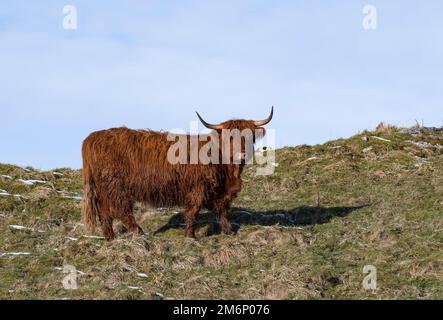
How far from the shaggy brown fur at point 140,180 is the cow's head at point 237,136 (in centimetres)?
3

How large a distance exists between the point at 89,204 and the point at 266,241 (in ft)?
10.9

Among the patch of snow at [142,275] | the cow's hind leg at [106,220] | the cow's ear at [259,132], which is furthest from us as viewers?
the cow's ear at [259,132]

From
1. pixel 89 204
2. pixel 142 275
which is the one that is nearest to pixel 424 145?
pixel 89 204

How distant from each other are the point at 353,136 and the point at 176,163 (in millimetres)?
9124

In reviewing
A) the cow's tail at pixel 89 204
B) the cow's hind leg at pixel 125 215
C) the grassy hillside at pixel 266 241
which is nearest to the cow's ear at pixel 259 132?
the grassy hillside at pixel 266 241

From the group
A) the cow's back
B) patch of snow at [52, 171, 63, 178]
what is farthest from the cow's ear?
patch of snow at [52, 171, 63, 178]

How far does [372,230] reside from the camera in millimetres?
12836

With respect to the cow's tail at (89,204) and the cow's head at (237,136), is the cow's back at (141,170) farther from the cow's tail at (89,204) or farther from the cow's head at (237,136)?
the cow's head at (237,136)

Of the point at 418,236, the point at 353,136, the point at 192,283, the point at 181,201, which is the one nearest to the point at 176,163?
the point at 181,201

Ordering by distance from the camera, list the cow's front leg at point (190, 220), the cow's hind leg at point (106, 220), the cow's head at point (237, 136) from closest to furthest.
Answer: the cow's hind leg at point (106, 220) → the cow's front leg at point (190, 220) → the cow's head at point (237, 136)

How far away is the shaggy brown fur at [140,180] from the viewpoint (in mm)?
13164

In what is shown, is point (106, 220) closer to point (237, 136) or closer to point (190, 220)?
point (190, 220)
